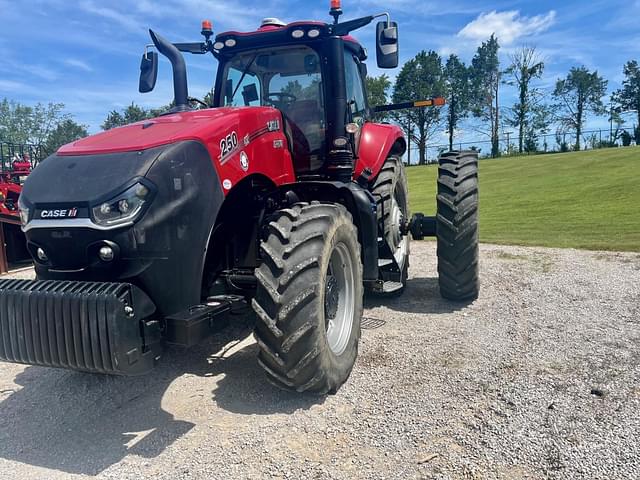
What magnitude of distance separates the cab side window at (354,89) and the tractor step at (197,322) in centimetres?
271

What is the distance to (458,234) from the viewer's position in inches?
219

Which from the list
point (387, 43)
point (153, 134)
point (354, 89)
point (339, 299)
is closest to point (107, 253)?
point (153, 134)

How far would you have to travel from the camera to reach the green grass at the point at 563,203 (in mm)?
10477

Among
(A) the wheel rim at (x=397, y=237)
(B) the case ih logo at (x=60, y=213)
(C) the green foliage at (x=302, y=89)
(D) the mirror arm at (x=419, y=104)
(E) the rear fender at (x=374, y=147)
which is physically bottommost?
(A) the wheel rim at (x=397, y=237)

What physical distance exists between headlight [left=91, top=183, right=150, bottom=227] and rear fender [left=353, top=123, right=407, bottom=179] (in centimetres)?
286

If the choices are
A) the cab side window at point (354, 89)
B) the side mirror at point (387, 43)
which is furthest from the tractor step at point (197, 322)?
the cab side window at point (354, 89)

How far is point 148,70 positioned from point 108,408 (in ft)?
9.59

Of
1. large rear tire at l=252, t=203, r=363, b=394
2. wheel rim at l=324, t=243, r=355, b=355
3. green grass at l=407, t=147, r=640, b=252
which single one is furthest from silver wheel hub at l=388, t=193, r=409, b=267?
green grass at l=407, t=147, r=640, b=252

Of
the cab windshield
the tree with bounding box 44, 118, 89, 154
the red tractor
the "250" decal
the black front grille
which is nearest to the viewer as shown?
the black front grille

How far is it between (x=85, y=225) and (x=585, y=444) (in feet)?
9.94

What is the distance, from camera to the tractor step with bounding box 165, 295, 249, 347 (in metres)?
2.96

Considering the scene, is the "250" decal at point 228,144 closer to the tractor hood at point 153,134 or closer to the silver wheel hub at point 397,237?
the tractor hood at point 153,134

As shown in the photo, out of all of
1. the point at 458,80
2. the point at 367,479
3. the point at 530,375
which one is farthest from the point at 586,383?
the point at 458,80

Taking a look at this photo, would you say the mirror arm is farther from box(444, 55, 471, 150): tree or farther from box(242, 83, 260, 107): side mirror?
box(444, 55, 471, 150): tree
